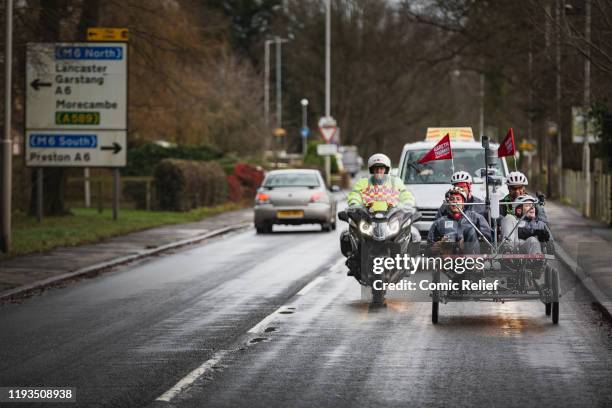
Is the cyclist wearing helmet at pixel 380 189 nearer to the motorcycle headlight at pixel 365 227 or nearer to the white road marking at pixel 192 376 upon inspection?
the motorcycle headlight at pixel 365 227

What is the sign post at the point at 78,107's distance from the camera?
32.2 m

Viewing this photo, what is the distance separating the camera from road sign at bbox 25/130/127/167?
32.1m

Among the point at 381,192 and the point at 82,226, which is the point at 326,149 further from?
the point at 381,192

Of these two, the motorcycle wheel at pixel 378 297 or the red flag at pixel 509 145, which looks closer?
the red flag at pixel 509 145

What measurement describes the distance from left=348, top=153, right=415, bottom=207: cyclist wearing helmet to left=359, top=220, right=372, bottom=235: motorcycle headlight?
46 centimetres

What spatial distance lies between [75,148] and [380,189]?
687 inches

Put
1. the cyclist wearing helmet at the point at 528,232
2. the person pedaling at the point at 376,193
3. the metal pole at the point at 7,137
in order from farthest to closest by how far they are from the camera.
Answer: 1. the metal pole at the point at 7,137
2. the person pedaling at the point at 376,193
3. the cyclist wearing helmet at the point at 528,232

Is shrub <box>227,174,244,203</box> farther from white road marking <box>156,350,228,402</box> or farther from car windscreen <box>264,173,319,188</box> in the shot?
white road marking <box>156,350,228,402</box>

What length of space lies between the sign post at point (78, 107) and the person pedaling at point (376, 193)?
17.0m

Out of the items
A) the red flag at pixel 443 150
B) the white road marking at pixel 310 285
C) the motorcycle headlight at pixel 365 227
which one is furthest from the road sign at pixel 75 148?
the red flag at pixel 443 150

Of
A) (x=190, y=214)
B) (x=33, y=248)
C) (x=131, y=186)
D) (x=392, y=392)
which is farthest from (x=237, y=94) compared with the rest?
(x=392, y=392)

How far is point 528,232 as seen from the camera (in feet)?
45.6

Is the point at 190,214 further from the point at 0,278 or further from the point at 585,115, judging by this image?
the point at 0,278

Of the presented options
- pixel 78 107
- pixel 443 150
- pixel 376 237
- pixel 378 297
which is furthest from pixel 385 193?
pixel 78 107
